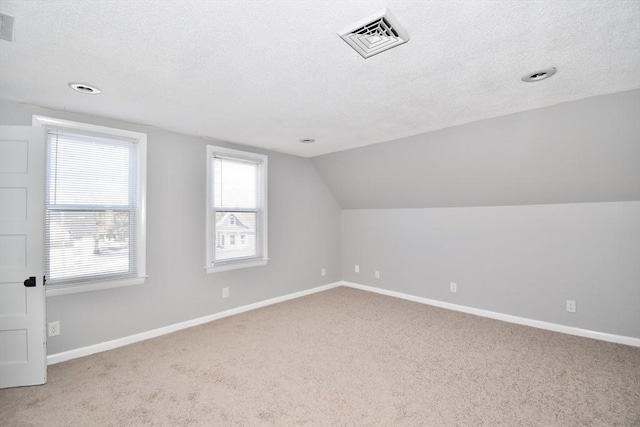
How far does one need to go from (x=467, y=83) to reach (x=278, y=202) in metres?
3.09

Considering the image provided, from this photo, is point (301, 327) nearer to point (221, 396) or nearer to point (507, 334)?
point (221, 396)

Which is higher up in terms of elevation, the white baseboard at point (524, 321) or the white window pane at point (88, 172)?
the white window pane at point (88, 172)

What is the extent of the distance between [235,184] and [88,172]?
163cm

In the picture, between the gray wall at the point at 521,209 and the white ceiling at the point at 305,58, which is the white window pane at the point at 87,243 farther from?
the gray wall at the point at 521,209

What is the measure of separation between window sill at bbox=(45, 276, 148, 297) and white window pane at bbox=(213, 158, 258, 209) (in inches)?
50.0

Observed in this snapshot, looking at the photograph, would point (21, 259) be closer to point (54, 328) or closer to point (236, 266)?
point (54, 328)

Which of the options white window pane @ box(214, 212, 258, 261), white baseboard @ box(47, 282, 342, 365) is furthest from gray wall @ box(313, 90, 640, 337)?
white baseboard @ box(47, 282, 342, 365)

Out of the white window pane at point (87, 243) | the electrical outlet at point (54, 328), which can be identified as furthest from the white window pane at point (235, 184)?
the electrical outlet at point (54, 328)

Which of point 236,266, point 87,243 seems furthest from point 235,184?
point 87,243

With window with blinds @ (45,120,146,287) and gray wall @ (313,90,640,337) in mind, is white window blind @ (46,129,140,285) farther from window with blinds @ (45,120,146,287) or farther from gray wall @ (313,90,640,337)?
gray wall @ (313,90,640,337)

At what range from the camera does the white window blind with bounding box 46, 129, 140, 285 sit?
2.82m

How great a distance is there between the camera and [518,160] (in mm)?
3414

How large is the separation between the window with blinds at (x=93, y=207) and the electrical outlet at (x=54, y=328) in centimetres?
37

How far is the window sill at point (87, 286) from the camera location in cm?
279
